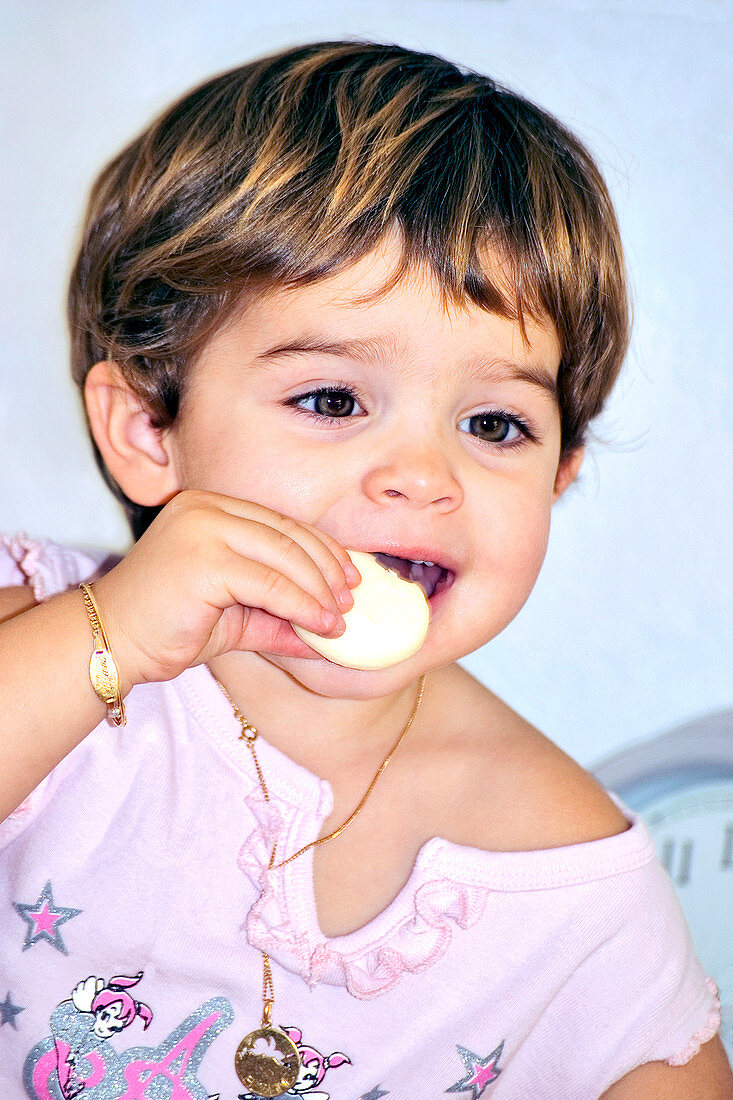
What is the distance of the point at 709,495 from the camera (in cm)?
121

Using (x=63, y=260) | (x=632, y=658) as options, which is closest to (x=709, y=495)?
(x=632, y=658)

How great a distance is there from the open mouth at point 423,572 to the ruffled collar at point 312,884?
0.20 metres

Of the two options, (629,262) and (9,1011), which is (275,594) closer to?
(9,1011)

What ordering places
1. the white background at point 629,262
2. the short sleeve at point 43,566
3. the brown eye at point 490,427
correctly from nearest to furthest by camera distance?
1. the brown eye at point 490,427
2. the short sleeve at point 43,566
3. the white background at point 629,262

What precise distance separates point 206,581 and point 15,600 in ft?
0.96

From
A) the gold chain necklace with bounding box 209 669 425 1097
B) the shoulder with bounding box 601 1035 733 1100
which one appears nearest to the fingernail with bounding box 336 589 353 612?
the gold chain necklace with bounding box 209 669 425 1097

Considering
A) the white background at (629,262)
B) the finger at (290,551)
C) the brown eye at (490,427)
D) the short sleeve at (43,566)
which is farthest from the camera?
the white background at (629,262)

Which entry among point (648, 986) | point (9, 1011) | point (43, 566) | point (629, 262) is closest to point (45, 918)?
point (9, 1011)

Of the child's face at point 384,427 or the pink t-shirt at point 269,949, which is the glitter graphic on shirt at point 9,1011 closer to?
the pink t-shirt at point 269,949

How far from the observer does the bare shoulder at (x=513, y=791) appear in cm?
94

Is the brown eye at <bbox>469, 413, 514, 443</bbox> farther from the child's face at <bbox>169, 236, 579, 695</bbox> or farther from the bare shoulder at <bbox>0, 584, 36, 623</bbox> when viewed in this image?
the bare shoulder at <bbox>0, 584, 36, 623</bbox>

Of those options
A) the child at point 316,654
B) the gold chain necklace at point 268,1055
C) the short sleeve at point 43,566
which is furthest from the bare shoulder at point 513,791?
the short sleeve at point 43,566

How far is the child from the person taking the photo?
744 mm

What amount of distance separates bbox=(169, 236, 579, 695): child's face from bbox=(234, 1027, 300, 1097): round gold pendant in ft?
0.94
